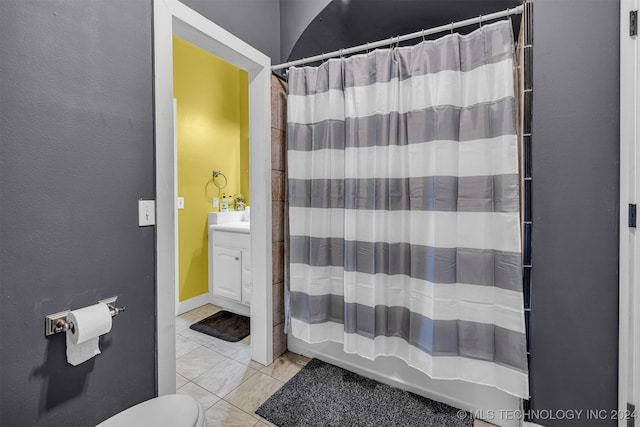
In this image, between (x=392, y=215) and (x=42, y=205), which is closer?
(x=42, y=205)

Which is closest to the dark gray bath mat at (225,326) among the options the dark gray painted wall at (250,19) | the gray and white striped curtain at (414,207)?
the gray and white striped curtain at (414,207)

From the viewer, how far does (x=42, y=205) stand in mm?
958

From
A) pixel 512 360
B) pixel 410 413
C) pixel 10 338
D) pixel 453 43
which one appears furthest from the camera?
pixel 410 413

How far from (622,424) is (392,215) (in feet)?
3.93

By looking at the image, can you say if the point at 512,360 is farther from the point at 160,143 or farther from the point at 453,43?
the point at 160,143

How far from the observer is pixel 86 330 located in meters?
0.98

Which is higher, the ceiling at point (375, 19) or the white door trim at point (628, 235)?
the ceiling at point (375, 19)

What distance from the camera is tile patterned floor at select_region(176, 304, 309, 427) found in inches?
59.7

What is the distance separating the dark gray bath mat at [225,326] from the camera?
2.35 metres

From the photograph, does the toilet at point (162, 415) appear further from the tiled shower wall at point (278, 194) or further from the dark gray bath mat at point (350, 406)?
the tiled shower wall at point (278, 194)

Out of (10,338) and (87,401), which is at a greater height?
(10,338)

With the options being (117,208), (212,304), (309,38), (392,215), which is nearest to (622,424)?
(392,215)

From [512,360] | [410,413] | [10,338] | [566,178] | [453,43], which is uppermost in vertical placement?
[453,43]

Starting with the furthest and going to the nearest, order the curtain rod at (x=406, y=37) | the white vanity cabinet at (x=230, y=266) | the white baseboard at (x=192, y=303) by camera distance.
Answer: the white baseboard at (x=192, y=303) → the white vanity cabinet at (x=230, y=266) → the curtain rod at (x=406, y=37)
